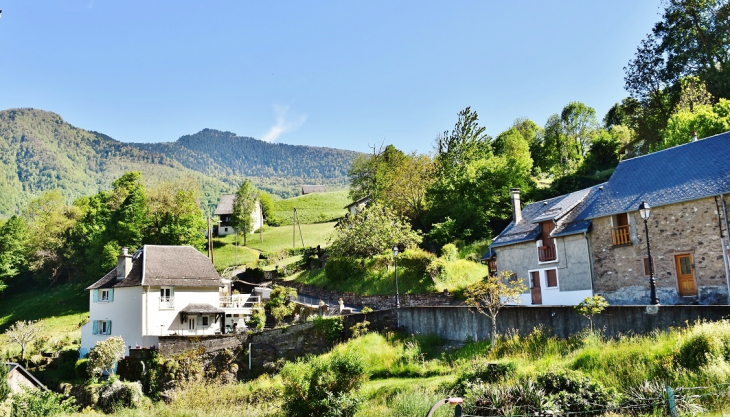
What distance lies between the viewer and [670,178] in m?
25.4

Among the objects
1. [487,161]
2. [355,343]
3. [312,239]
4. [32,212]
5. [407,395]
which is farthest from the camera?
[32,212]

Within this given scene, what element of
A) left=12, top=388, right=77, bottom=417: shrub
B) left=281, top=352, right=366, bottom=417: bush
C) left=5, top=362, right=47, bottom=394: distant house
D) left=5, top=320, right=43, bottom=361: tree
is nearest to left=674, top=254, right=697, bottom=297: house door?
left=281, top=352, right=366, bottom=417: bush

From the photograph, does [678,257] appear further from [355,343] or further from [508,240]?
[355,343]

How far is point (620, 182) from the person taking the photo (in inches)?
1107

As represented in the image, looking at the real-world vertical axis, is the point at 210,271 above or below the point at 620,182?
below

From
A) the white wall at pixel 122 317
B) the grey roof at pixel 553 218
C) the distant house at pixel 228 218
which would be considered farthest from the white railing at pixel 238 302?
the distant house at pixel 228 218

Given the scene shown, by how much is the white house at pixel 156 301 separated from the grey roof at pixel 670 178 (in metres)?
25.5

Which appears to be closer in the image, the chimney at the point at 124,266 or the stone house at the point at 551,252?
the stone house at the point at 551,252

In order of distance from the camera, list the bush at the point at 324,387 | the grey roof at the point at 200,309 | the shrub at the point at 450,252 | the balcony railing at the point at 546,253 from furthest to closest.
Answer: the shrub at the point at 450,252 < the grey roof at the point at 200,309 < the balcony railing at the point at 546,253 < the bush at the point at 324,387

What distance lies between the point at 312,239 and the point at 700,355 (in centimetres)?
6052

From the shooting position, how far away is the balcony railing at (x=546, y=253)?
29.7m

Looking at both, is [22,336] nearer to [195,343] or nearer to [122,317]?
[122,317]

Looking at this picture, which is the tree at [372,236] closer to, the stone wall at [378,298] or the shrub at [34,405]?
the stone wall at [378,298]

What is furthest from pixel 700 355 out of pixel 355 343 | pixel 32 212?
pixel 32 212
